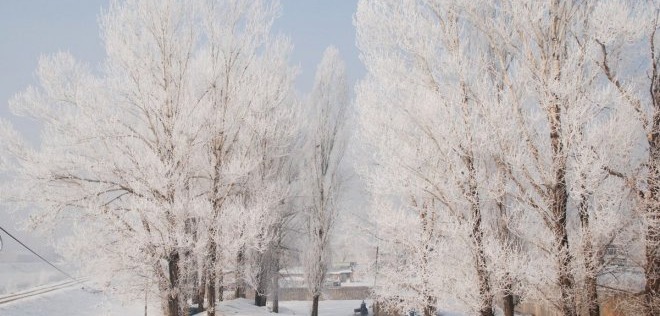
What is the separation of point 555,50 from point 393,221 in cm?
415

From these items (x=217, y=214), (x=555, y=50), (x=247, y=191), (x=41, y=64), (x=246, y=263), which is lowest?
(x=246, y=263)

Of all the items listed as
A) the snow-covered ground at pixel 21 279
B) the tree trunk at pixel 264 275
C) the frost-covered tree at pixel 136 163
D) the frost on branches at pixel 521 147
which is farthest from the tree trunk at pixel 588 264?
the snow-covered ground at pixel 21 279

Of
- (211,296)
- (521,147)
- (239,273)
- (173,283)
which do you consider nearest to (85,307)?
(239,273)

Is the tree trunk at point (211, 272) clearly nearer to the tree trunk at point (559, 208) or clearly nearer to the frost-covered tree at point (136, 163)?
the frost-covered tree at point (136, 163)

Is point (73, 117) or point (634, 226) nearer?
point (634, 226)

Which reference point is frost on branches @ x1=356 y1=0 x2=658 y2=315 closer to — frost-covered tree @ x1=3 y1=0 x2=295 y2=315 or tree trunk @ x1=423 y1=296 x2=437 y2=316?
tree trunk @ x1=423 y1=296 x2=437 y2=316

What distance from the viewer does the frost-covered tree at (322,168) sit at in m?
→ 21.7

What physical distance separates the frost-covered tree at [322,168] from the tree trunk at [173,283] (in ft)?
34.1

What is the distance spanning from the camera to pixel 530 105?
8.72 meters

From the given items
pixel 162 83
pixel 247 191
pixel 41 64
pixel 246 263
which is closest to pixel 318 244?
pixel 246 263

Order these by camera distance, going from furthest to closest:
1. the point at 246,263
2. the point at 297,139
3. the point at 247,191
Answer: the point at 297,139, the point at 246,263, the point at 247,191

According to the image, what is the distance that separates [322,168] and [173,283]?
38.8 feet

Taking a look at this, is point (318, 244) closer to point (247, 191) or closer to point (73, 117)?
point (247, 191)

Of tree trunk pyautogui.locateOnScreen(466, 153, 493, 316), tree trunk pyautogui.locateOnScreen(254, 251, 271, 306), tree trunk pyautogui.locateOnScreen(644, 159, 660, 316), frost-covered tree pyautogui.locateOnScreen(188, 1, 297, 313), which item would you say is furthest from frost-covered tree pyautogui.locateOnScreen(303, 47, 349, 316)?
tree trunk pyautogui.locateOnScreen(644, 159, 660, 316)
